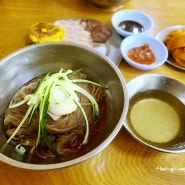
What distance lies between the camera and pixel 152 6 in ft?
5.97

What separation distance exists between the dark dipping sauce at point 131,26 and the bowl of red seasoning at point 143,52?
0.31 feet

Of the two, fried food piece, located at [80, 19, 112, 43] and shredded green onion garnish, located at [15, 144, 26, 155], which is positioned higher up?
fried food piece, located at [80, 19, 112, 43]

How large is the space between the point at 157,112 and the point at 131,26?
0.66 metres

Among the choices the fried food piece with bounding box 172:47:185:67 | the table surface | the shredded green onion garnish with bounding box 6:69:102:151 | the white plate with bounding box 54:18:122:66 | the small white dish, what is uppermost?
the shredded green onion garnish with bounding box 6:69:102:151

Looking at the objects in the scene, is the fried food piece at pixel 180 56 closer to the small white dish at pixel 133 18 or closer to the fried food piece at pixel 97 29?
the small white dish at pixel 133 18

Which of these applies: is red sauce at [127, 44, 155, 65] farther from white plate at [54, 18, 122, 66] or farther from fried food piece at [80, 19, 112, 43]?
fried food piece at [80, 19, 112, 43]

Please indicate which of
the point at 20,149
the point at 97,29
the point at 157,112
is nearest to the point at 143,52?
the point at 97,29

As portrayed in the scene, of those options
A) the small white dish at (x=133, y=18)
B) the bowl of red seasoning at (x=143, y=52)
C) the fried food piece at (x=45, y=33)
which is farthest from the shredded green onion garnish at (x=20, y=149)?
the small white dish at (x=133, y=18)

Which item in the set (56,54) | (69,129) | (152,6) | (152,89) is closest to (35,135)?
(69,129)

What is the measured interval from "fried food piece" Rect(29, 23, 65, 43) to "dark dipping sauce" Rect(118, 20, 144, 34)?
1.30ft

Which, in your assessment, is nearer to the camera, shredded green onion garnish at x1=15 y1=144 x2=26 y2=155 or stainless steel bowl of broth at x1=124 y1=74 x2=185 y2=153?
shredded green onion garnish at x1=15 y1=144 x2=26 y2=155

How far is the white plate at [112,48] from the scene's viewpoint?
1431 mm

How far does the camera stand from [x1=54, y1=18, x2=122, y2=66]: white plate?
4.70 feet

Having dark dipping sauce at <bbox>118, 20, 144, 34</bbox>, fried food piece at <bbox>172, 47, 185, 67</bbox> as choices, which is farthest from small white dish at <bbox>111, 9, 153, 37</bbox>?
fried food piece at <bbox>172, 47, 185, 67</bbox>
